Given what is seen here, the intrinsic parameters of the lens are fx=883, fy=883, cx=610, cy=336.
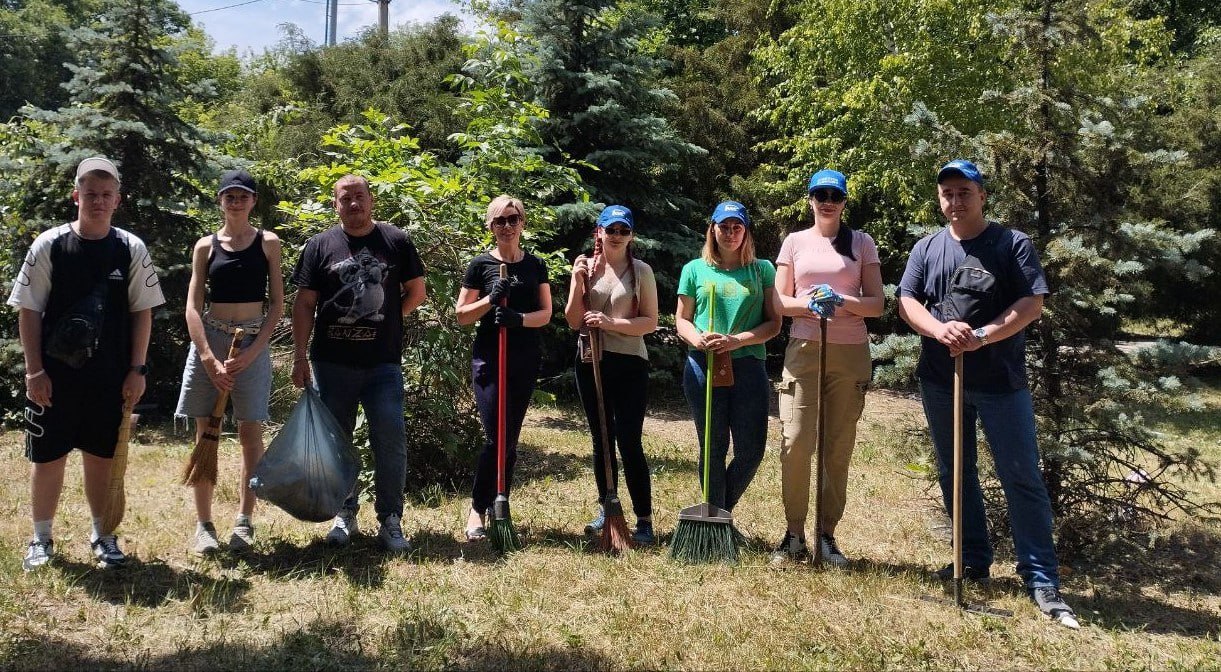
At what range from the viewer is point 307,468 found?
419cm

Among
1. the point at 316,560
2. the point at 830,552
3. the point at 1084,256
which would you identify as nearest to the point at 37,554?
the point at 316,560

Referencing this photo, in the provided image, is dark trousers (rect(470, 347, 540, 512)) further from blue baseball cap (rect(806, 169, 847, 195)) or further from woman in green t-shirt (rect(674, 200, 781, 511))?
blue baseball cap (rect(806, 169, 847, 195))

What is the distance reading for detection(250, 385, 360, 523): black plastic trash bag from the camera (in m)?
4.15

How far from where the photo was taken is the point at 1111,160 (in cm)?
457

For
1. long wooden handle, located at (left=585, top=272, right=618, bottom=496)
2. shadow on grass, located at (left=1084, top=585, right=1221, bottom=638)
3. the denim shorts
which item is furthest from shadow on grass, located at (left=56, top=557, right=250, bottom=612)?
shadow on grass, located at (left=1084, top=585, right=1221, bottom=638)

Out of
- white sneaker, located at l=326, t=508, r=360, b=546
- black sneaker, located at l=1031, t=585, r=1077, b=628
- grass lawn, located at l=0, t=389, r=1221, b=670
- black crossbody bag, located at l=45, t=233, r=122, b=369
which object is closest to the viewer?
grass lawn, located at l=0, t=389, r=1221, b=670

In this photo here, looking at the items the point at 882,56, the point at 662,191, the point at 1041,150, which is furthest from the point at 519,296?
the point at 882,56

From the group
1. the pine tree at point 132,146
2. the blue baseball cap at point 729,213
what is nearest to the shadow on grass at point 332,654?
the blue baseball cap at point 729,213

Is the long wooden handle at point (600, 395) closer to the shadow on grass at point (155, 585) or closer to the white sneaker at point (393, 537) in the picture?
the white sneaker at point (393, 537)

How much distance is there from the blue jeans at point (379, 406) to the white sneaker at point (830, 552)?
7.24ft

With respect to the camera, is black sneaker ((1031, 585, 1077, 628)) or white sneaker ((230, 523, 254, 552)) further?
white sneaker ((230, 523, 254, 552))

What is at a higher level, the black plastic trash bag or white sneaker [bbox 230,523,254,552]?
the black plastic trash bag

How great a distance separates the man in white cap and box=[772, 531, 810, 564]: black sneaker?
→ 10.5 ft

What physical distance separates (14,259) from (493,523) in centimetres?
604
